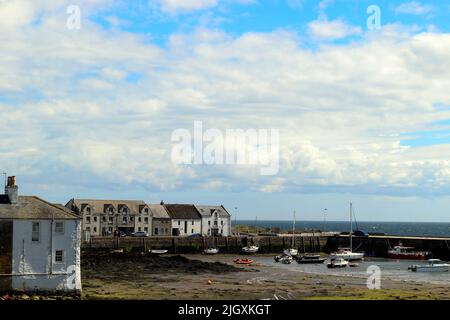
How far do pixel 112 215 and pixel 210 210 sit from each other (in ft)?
78.4

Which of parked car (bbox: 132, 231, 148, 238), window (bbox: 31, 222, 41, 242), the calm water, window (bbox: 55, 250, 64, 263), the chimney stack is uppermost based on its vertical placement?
the chimney stack

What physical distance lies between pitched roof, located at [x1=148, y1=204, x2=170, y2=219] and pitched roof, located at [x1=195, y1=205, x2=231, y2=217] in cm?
860

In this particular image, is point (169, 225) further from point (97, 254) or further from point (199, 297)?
point (199, 297)

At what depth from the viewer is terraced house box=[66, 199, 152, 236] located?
134 metres

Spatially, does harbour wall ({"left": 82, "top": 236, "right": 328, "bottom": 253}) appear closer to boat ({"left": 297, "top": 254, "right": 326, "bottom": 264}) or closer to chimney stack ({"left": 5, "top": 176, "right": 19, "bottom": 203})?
boat ({"left": 297, "top": 254, "right": 326, "bottom": 264})

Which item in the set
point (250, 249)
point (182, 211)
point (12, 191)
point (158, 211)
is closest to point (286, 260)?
point (250, 249)

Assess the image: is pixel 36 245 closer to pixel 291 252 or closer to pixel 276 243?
pixel 291 252

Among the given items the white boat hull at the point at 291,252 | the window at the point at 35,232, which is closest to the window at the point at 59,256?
the window at the point at 35,232

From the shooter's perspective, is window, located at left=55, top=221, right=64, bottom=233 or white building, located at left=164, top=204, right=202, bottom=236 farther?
white building, located at left=164, top=204, right=202, bottom=236

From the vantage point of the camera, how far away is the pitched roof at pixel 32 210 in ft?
177

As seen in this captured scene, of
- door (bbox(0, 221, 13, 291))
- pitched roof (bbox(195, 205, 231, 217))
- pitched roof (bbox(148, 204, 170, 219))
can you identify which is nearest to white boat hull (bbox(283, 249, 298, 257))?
pitched roof (bbox(195, 205, 231, 217))
